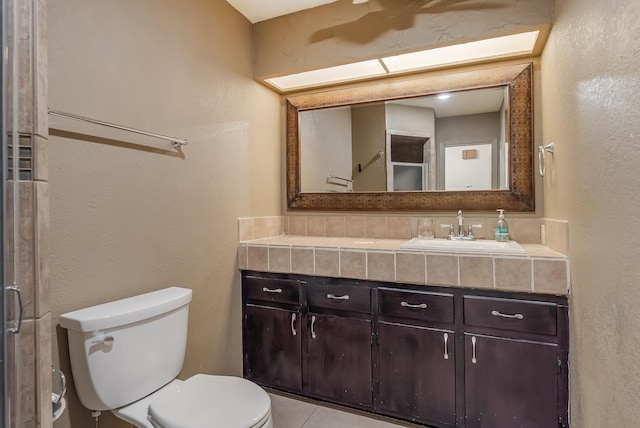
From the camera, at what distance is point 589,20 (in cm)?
109

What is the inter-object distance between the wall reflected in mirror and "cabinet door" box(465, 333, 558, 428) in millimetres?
963

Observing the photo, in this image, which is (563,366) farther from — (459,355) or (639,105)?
(639,105)

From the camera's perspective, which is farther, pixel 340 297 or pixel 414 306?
pixel 340 297

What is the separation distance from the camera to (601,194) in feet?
3.39

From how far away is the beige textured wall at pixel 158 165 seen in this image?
3.93 feet

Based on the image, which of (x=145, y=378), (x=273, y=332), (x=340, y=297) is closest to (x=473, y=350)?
(x=340, y=297)

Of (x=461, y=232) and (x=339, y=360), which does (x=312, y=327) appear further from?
(x=461, y=232)

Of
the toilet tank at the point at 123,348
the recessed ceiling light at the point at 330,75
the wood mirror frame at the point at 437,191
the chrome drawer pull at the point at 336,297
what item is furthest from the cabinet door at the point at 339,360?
the recessed ceiling light at the point at 330,75

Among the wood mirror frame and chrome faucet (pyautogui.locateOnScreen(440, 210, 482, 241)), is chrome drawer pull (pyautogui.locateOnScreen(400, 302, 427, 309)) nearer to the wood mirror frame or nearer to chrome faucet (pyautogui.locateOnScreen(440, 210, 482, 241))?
chrome faucet (pyautogui.locateOnScreen(440, 210, 482, 241))

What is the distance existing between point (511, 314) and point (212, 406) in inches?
52.5

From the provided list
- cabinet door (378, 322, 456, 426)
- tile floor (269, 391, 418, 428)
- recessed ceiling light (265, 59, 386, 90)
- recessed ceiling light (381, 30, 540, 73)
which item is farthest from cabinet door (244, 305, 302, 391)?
recessed ceiling light (381, 30, 540, 73)

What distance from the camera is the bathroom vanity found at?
1.47 metres

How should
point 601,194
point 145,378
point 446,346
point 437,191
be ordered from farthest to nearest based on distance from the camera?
point 437,191 → point 446,346 → point 145,378 → point 601,194

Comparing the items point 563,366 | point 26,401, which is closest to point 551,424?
point 563,366
